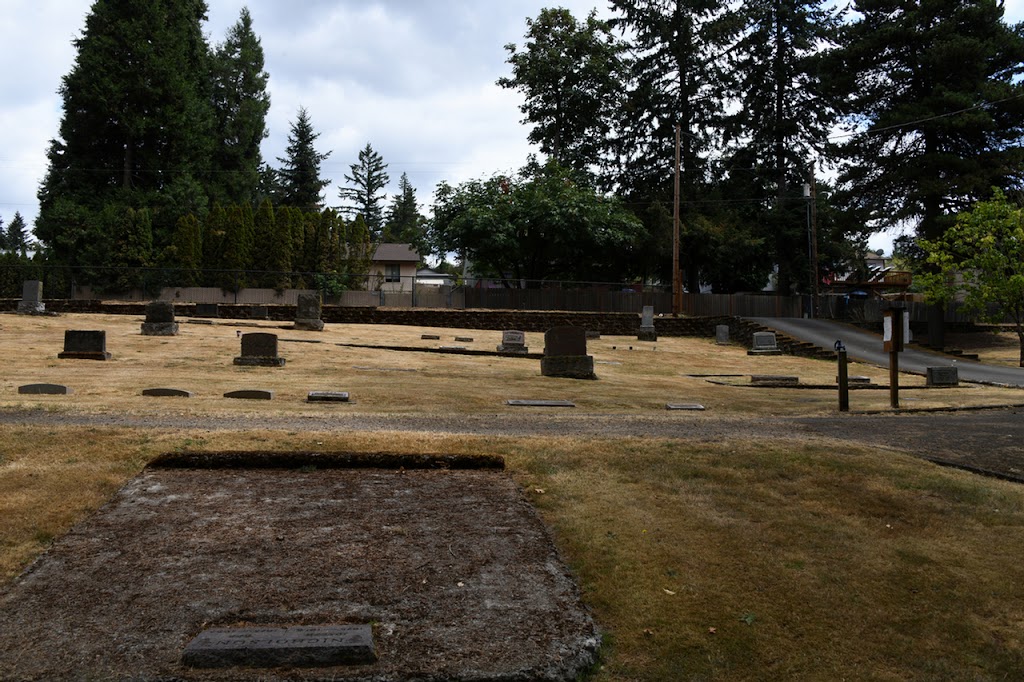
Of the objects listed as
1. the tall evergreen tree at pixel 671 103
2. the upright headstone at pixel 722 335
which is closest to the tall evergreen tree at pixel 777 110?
the tall evergreen tree at pixel 671 103

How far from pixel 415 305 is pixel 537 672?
38644 millimetres

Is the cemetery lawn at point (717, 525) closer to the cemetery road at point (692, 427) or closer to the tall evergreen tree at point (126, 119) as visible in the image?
the cemetery road at point (692, 427)

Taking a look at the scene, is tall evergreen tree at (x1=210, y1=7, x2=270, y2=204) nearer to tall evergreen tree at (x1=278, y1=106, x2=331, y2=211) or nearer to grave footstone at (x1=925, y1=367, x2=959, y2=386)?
tall evergreen tree at (x1=278, y1=106, x2=331, y2=211)

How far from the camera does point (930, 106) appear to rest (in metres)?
40.2

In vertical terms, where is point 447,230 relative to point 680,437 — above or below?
above

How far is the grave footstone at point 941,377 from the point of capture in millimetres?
20375

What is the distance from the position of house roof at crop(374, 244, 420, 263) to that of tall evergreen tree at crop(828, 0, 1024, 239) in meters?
34.3

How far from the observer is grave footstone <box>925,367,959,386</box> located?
20.4 meters

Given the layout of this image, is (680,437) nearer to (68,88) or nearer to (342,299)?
(342,299)

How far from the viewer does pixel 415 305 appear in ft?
138

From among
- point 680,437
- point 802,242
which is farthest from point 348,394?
point 802,242

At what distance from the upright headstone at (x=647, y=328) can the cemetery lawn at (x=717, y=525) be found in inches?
892

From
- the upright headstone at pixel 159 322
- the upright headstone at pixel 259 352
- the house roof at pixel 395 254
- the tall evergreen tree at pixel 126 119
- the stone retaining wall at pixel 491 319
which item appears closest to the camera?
the upright headstone at pixel 259 352

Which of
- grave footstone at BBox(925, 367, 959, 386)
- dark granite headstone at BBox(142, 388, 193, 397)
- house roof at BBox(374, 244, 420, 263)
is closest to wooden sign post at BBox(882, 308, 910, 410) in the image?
grave footstone at BBox(925, 367, 959, 386)
